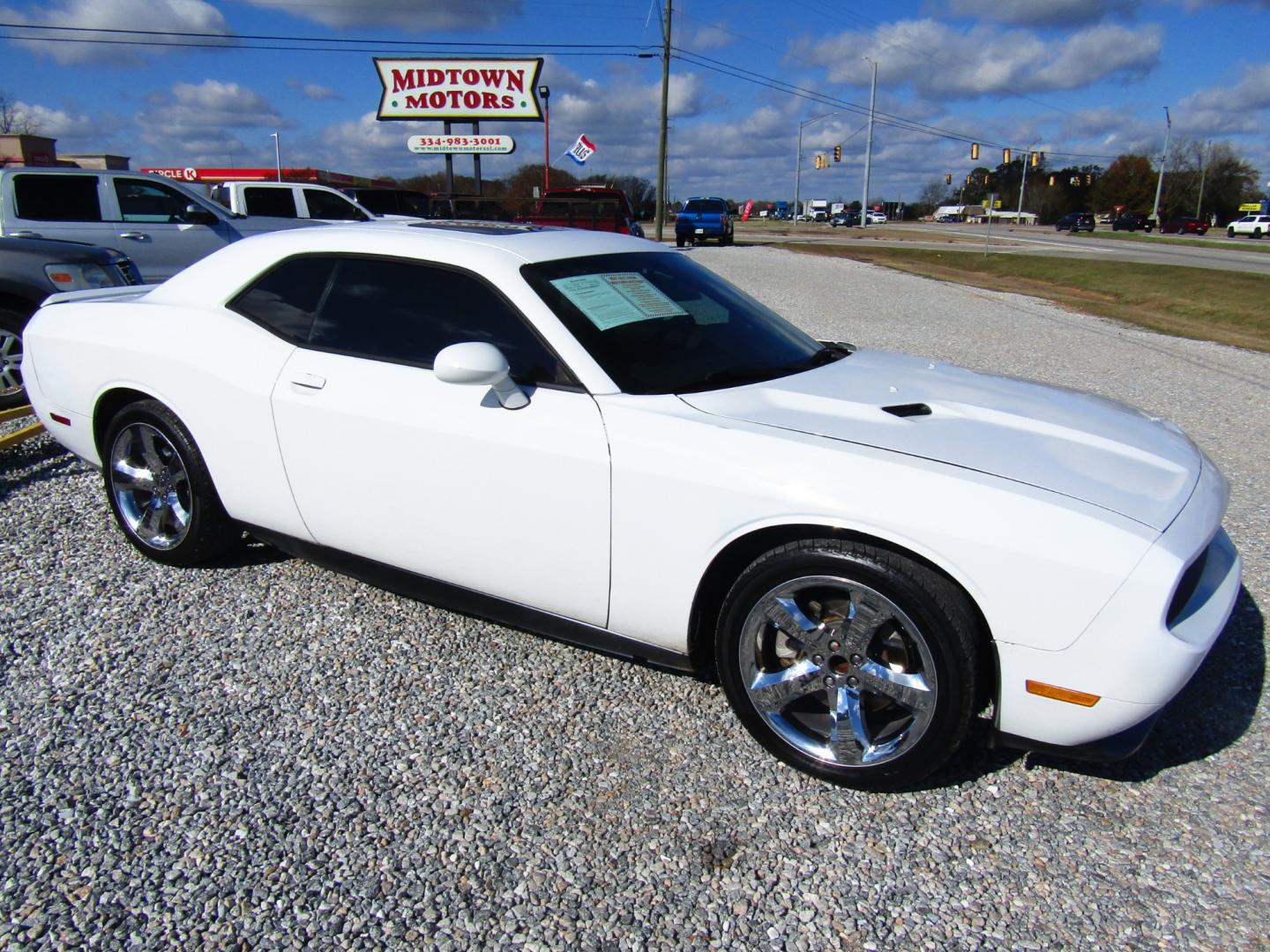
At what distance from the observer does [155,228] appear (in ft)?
32.4

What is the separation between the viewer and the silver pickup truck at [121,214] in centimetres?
906

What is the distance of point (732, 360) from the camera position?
3238 millimetres

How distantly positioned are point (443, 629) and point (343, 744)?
2.60 feet

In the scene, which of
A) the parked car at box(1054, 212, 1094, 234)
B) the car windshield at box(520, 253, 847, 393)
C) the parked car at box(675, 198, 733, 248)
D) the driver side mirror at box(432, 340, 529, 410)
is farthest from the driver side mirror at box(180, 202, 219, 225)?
the parked car at box(1054, 212, 1094, 234)

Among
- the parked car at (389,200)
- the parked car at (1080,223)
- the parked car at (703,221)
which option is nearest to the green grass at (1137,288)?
the parked car at (703,221)

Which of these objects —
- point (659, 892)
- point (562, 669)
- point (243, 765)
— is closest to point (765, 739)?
point (659, 892)

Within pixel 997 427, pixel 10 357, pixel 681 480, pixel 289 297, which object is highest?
pixel 289 297

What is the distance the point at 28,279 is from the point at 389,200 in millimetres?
14364

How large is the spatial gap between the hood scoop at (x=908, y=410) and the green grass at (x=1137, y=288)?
37.3ft

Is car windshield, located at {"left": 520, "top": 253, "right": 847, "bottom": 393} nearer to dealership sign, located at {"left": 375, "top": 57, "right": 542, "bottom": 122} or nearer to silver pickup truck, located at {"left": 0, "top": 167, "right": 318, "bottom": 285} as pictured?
silver pickup truck, located at {"left": 0, "top": 167, "right": 318, "bottom": 285}

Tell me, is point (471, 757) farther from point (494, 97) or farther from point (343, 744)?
point (494, 97)

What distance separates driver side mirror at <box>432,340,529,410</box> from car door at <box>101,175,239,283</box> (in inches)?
324

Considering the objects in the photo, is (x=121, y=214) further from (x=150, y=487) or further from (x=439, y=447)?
(x=439, y=447)

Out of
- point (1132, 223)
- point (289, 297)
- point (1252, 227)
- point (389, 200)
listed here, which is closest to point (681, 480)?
point (289, 297)
